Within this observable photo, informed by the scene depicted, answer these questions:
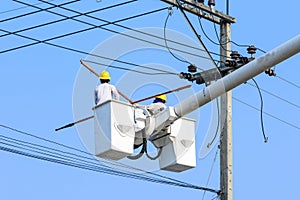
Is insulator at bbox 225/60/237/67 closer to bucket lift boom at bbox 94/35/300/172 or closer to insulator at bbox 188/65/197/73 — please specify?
insulator at bbox 188/65/197/73

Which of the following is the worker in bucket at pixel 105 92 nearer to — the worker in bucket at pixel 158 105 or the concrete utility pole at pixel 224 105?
the worker in bucket at pixel 158 105

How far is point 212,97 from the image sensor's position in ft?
44.6

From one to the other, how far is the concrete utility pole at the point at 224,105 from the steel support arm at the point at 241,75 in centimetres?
447

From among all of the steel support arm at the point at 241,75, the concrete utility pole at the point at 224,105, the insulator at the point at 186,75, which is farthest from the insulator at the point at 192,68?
the steel support arm at the point at 241,75

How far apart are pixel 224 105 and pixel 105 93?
451 cm

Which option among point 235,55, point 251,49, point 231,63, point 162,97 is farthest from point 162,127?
point 251,49

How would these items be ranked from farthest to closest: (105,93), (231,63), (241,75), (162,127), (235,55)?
(235,55), (231,63), (105,93), (162,127), (241,75)

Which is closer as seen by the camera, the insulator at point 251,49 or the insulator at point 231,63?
the insulator at point 231,63

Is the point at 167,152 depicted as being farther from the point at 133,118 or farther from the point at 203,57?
the point at 203,57

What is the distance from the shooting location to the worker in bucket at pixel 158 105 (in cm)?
1528

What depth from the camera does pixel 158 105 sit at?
15.4 metres

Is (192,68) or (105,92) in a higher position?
(192,68)

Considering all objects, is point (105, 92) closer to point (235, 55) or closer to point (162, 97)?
point (162, 97)

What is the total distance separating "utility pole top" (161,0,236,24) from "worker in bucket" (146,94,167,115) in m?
3.29
